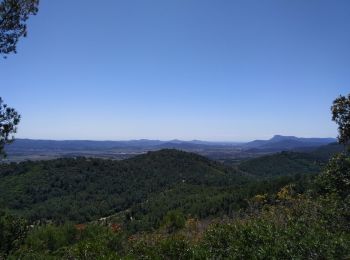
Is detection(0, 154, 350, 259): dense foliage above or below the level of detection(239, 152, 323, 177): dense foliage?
above

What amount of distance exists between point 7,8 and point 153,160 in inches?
4741

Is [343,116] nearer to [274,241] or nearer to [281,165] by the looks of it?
[274,241]

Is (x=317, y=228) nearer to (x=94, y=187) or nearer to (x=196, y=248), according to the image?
(x=196, y=248)

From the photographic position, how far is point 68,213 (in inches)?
3014

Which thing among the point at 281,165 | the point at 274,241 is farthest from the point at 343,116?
the point at 281,165

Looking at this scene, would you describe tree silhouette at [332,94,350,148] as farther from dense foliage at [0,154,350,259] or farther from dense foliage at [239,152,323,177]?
dense foliage at [239,152,323,177]

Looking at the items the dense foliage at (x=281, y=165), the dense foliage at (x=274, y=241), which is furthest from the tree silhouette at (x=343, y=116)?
the dense foliage at (x=281, y=165)

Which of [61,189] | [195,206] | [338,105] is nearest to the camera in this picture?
[338,105]

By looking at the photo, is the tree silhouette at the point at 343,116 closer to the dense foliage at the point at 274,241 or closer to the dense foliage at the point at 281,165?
the dense foliage at the point at 274,241

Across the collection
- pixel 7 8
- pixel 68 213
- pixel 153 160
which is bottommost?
pixel 68 213

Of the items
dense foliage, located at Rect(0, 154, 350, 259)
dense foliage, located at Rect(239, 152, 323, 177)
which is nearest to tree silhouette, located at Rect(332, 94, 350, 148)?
dense foliage, located at Rect(0, 154, 350, 259)

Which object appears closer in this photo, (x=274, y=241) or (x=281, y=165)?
(x=274, y=241)

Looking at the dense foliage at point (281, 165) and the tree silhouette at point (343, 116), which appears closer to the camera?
the tree silhouette at point (343, 116)

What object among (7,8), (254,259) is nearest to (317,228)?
(254,259)
